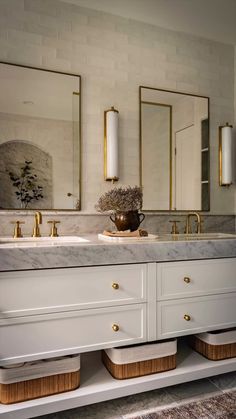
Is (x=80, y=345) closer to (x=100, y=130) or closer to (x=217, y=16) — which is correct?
(x=100, y=130)

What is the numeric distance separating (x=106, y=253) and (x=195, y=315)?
63 centimetres

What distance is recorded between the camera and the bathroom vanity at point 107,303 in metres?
1.29

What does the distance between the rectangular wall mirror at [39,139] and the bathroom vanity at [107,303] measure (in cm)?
61

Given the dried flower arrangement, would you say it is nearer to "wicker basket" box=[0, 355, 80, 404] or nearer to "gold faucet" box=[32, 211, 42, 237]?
"gold faucet" box=[32, 211, 42, 237]

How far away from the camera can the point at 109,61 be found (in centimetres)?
210

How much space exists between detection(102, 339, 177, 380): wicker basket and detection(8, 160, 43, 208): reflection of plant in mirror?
3.34 ft

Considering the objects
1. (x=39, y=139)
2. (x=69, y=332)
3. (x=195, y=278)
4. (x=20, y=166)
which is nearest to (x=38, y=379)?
(x=69, y=332)

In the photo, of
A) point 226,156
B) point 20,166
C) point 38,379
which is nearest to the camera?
point 38,379

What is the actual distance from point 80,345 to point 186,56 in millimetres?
2183

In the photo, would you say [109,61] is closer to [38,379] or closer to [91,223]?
[91,223]

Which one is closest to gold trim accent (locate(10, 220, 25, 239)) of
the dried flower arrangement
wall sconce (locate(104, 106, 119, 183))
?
the dried flower arrangement

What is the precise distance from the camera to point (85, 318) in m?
1.39

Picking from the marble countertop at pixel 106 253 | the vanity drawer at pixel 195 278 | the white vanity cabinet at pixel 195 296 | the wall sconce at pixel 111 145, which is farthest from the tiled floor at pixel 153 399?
the wall sconce at pixel 111 145

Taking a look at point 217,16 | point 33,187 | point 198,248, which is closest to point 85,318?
point 198,248
